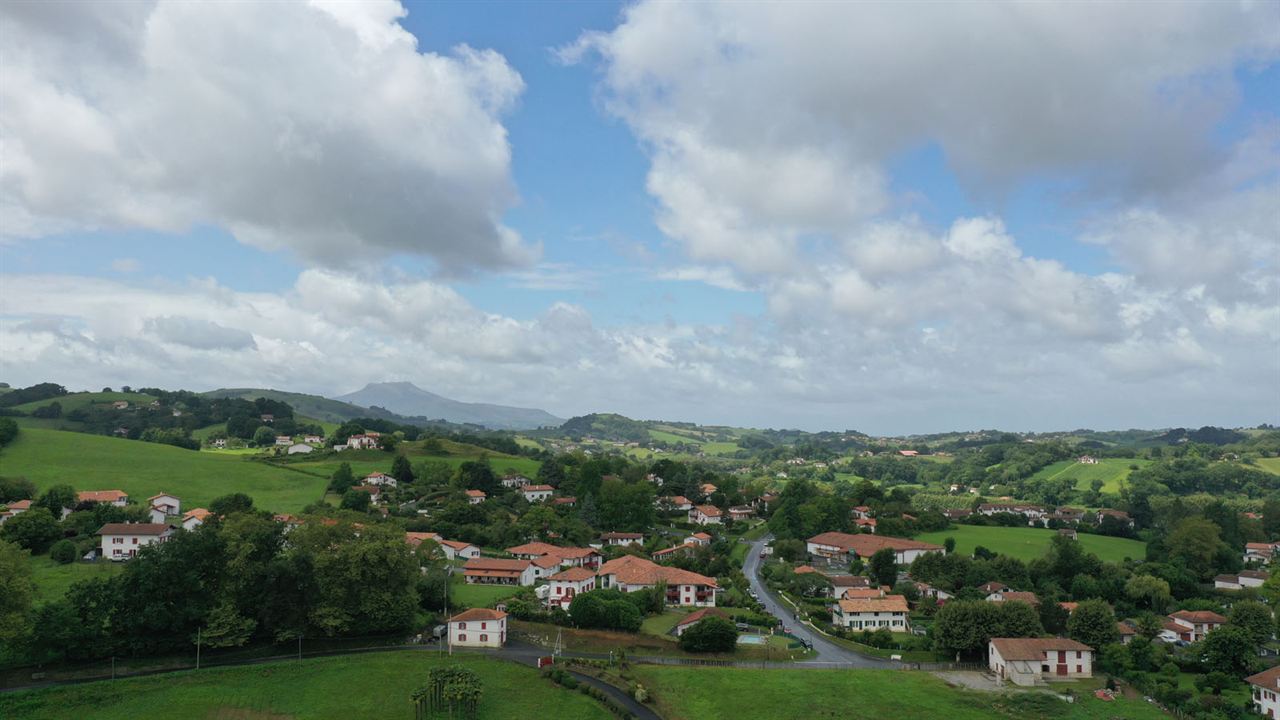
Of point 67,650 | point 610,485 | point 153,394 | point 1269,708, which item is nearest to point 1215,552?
point 1269,708

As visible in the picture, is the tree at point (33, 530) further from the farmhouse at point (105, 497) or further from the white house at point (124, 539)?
the farmhouse at point (105, 497)

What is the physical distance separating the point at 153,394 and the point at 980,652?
17102 centimetres

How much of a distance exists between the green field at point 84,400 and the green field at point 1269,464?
215 meters

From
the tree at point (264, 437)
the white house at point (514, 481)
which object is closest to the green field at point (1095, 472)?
the white house at point (514, 481)

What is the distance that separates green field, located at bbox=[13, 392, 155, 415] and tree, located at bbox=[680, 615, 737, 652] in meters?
136

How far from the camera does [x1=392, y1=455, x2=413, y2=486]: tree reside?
99.2 metres

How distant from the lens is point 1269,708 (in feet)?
127

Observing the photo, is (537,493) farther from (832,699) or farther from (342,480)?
(832,699)

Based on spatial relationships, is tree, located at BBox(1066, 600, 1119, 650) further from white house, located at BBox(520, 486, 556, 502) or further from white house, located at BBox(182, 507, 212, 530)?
white house, located at BBox(182, 507, 212, 530)

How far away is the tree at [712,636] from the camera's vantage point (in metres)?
45.5

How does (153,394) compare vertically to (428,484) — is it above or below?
above

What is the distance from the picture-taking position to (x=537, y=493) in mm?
102438

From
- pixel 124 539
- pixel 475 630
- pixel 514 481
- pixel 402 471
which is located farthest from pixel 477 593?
pixel 514 481

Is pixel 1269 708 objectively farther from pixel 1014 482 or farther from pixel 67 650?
pixel 1014 482
